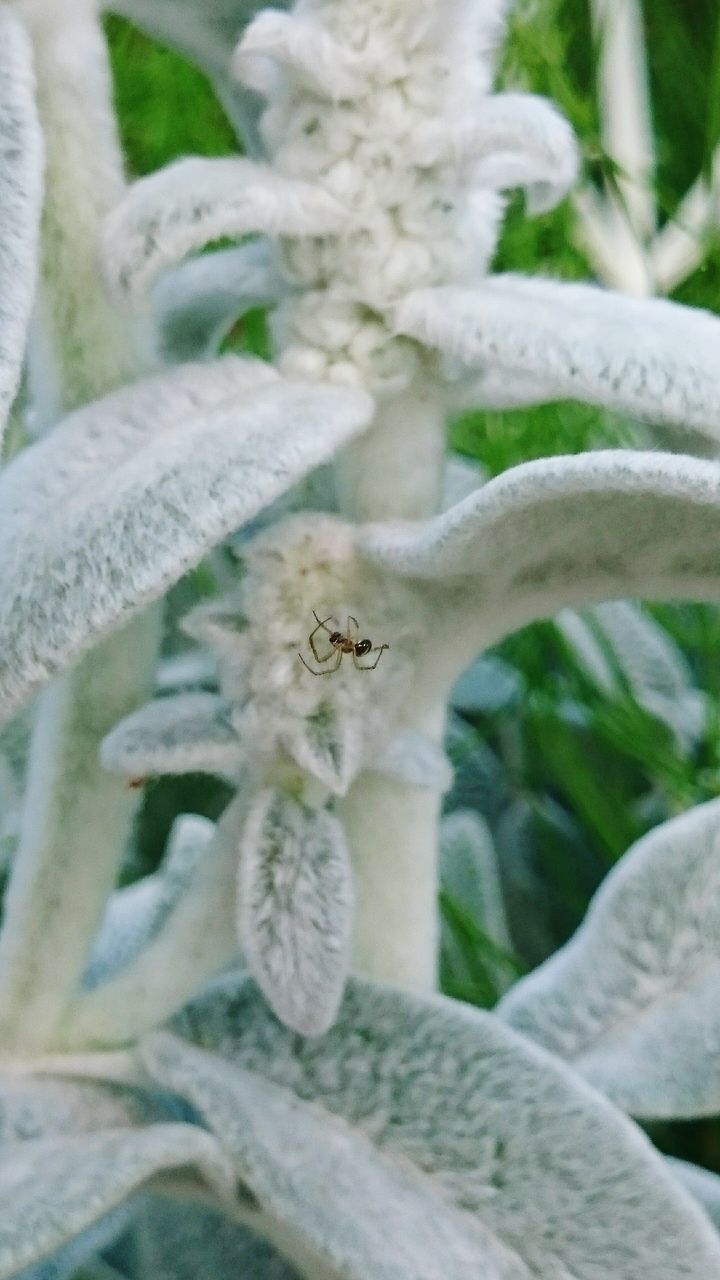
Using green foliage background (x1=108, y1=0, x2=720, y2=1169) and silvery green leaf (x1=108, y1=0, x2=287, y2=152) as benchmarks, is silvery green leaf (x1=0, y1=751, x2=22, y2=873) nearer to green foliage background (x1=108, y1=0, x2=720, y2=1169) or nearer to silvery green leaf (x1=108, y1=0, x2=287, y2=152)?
green foliage background (x1=108, y1=0, x2=720, y2=1169)

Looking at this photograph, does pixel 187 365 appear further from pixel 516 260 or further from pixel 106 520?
pixel 516 260

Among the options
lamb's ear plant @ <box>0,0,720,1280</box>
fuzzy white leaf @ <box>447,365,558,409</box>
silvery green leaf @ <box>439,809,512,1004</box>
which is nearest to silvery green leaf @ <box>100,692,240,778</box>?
lamb's ear plant @ <box>0,0,720,1280</box>

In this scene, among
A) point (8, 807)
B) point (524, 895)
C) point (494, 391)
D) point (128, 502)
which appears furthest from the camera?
point (524, 895)

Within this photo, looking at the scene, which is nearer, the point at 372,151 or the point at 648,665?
the point at 372,151

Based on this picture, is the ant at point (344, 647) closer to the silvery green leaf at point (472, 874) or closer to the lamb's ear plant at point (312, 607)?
the lamb's ear plant at point (312, 607)

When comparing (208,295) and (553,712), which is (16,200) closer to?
(208,295)

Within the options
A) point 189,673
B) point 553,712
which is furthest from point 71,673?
point 553,712
